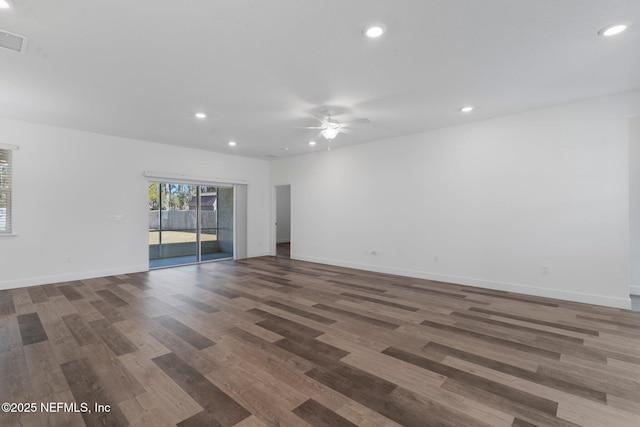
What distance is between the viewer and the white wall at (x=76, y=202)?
195 inches

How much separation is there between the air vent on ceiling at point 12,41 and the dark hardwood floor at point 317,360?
280cm

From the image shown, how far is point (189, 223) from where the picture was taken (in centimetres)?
770

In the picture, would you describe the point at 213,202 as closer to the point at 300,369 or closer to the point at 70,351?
the point at 70,351

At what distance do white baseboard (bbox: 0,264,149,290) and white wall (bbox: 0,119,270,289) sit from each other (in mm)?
14

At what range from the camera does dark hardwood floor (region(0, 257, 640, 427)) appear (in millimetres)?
1897

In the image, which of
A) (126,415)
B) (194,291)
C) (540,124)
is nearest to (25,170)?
(194,291)

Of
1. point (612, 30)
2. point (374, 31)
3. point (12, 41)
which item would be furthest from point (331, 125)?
point (12, 41)

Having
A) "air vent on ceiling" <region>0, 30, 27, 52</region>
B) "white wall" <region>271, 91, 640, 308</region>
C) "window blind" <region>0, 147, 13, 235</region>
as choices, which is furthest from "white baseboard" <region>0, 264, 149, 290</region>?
"white wall" <region>271, 91, 640, 308</region>

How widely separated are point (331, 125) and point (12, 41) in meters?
3.68

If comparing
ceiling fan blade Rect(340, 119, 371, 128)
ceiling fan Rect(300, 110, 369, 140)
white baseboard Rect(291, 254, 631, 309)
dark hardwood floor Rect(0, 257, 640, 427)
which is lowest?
dark hardwood floor Rect(0, 257, 640, 427)

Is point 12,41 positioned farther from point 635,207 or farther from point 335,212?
point 635,207

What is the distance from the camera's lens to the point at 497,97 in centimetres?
396

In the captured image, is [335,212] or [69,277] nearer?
[69,277]

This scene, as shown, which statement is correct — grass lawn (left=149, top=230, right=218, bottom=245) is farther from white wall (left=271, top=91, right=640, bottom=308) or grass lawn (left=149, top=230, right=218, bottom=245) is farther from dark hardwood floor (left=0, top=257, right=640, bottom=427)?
white wall (left=271, top=91, right=640, bottom=308)
